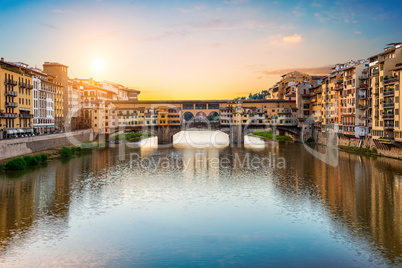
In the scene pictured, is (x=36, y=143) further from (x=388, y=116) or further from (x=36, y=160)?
(x=388, y=116)

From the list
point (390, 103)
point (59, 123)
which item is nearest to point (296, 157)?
point (390, 103)

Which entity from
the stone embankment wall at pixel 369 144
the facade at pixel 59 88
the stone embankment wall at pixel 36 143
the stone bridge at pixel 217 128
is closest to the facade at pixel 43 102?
the facade at pixel 59 88

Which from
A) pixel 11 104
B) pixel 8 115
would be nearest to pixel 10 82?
pixel 11 104

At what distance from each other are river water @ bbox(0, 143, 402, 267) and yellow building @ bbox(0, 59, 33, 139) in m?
13.1

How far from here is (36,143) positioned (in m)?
47.1

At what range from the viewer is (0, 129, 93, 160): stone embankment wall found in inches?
1543

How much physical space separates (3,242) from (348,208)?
1922 centimetres

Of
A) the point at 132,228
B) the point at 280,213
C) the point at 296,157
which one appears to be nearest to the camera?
the point at 132,228

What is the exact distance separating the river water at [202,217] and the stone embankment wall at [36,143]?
3820 mm

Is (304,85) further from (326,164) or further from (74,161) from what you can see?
(74,161)

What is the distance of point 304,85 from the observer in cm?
7881

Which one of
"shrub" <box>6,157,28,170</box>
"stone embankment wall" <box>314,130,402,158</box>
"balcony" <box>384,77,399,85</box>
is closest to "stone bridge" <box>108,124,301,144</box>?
"stone embankment wall" <box>314,130,402,158</box>

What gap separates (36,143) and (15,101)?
8.89 metres

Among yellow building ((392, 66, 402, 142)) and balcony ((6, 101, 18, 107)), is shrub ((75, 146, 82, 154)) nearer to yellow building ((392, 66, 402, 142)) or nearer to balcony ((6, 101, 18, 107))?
balcony ((6, 101, 18, 107))
